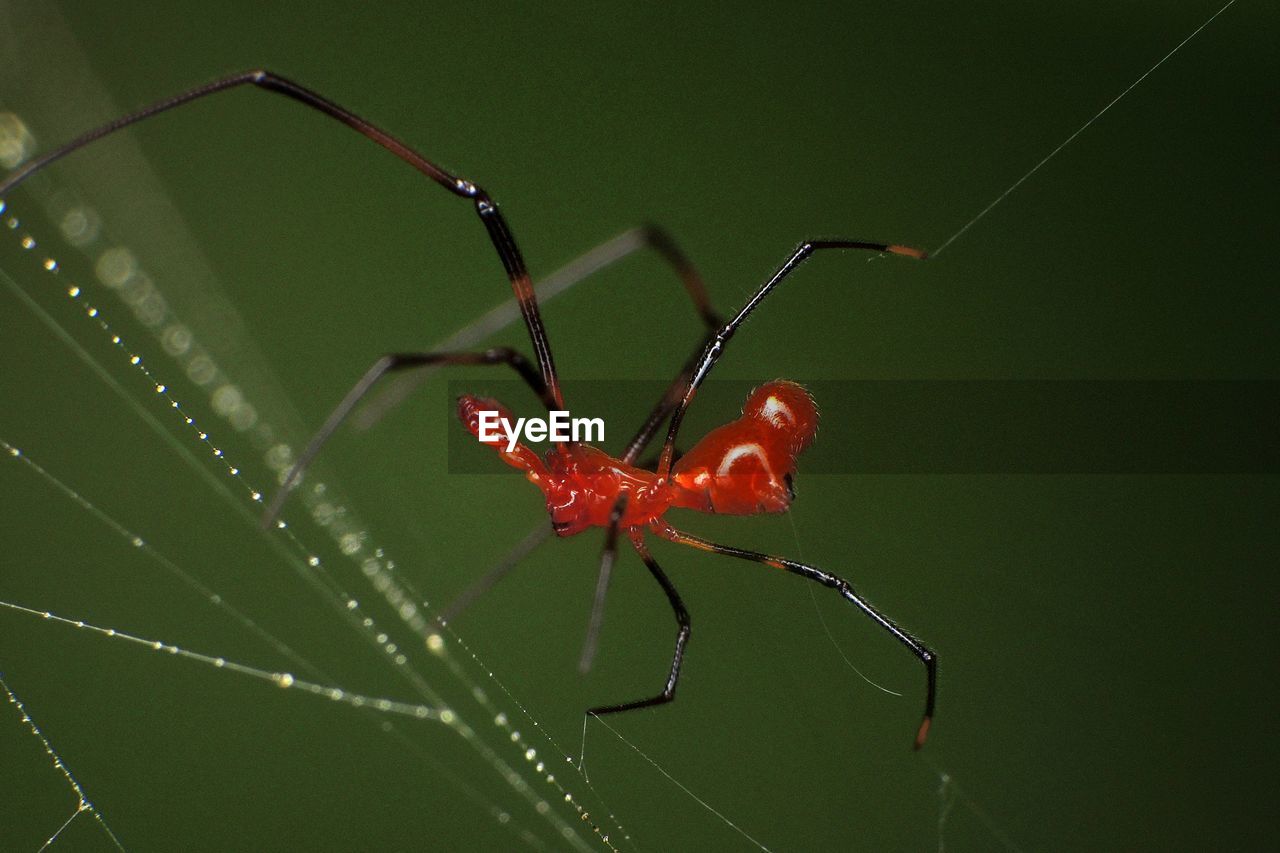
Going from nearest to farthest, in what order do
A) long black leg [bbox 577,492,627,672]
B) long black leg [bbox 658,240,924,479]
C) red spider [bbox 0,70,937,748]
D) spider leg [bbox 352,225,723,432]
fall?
long black leg [bbox 577,492,627,672], spider leg [bbox 352,225,723,432], red spider [bbox 0,70,937,748], long black leg [bbox 658,240,924,479]

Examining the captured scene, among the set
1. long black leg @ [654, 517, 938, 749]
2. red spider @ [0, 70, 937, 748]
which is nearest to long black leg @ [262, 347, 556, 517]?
red spider @ [0, 70, 937, 748]

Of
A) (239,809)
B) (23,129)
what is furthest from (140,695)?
(23,129)

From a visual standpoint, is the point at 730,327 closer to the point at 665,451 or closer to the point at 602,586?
the point at 665,451

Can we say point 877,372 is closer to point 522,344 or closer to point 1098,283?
point 1098,283
